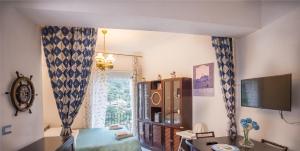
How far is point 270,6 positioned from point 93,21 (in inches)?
81.4

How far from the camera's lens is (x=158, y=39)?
4539 millimetres

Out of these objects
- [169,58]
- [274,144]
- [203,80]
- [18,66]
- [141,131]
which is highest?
[169,58]

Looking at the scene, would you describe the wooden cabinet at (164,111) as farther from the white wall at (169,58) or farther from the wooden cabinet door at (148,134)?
the white wall at (169,58)

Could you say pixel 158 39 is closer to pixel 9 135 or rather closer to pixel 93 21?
pixel 93 21

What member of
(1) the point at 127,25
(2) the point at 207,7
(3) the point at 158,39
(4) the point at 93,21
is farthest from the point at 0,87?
(3) the point at 158,39

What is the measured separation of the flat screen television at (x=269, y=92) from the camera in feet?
6.52

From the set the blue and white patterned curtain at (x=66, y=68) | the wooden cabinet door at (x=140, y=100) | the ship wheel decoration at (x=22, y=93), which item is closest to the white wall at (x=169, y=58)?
the wooden cabinet door at (x=140, y=100)

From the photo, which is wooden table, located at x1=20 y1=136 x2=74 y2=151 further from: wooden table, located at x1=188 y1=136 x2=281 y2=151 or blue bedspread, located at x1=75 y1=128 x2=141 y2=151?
wooden table, located at x1=188 y1=136 x2=281 y2=151

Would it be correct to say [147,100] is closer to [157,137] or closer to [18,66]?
[157,137]

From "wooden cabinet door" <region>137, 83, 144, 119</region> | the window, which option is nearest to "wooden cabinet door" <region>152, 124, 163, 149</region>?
"wooden cabinet door" <region>137, 83, 144, 119</region>

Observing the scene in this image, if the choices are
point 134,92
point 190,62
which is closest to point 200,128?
point 190,62

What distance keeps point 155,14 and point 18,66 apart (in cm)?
145

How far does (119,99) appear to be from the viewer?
565cm

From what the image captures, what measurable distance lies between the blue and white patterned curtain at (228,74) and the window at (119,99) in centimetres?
318
